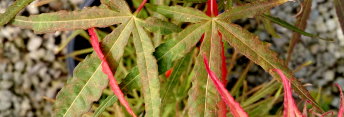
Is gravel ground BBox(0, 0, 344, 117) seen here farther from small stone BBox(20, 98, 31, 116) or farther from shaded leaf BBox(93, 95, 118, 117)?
shaded leaf BBox(93, 95, 118, 117)

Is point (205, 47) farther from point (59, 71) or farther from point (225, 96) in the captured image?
point (59, 71)

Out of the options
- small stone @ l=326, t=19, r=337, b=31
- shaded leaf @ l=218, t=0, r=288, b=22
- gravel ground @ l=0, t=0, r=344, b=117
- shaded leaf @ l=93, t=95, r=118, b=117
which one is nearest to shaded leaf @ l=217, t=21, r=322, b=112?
shaded leaf @ l=218, t=0, r=288, b=22

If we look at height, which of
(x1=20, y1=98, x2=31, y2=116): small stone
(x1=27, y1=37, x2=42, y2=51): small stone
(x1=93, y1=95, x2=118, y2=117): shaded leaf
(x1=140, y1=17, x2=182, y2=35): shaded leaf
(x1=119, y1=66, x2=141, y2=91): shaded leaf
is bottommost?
(x1=20, y1=98, x2=31, y2=116): small stone

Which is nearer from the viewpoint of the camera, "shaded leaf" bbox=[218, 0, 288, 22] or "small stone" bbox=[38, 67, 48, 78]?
"shaded leaf" bbox=[218, 0, 288, 22]

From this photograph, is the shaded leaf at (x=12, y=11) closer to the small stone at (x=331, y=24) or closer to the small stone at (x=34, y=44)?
the small stone at (x=34, y=44)

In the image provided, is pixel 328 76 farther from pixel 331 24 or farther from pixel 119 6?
pixel 119 6

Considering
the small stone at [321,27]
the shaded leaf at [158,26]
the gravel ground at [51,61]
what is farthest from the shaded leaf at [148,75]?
the small stone at [321,27]

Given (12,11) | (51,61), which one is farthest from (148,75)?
(51,61)

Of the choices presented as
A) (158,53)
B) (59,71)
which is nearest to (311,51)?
(59,71)
